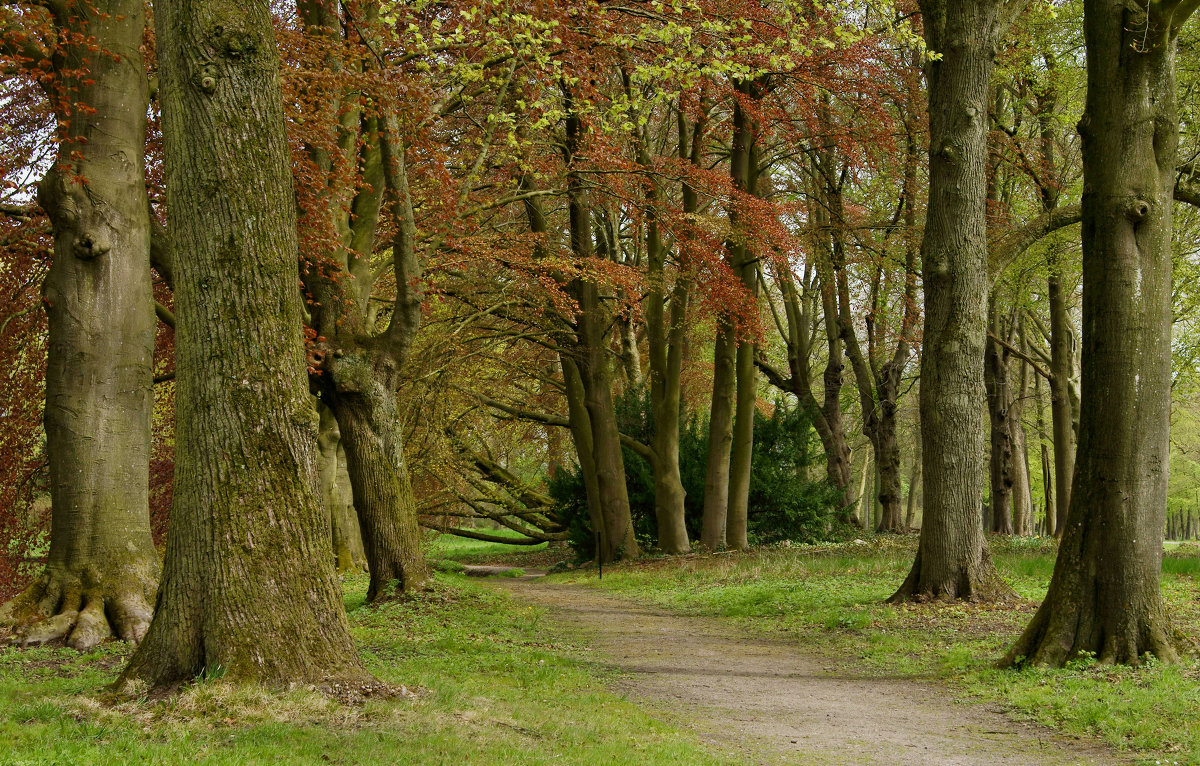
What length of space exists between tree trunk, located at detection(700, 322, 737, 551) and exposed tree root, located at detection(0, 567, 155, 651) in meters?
11.7

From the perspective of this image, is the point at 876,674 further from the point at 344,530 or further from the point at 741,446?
the point at 344,530

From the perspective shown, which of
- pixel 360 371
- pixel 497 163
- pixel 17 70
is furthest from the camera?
pixel 497 163

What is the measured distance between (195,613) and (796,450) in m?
17.9

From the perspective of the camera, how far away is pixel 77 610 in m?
8.37

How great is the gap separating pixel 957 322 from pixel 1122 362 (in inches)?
120

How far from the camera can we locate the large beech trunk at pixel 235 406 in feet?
17.9

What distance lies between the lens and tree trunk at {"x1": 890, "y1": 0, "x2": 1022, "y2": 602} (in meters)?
9.87

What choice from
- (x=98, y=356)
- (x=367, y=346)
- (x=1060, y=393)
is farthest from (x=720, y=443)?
(x=98, y=356)

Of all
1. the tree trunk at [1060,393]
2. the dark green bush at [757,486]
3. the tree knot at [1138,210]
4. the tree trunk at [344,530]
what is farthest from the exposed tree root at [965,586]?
the tree trunk at [1060,393]

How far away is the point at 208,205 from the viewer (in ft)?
18.6

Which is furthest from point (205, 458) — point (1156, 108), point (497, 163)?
point (497, 163)

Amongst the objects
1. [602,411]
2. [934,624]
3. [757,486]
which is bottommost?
[934,624]

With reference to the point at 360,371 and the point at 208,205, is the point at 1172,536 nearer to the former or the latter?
the point at 360,371

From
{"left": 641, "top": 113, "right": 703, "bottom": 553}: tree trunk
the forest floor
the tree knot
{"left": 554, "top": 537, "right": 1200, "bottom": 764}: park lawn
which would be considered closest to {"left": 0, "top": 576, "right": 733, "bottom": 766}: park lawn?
the forest floor
